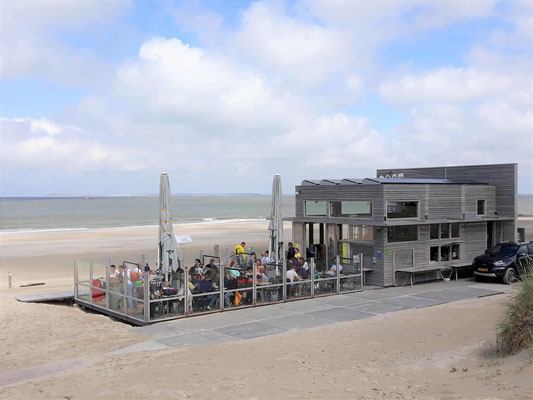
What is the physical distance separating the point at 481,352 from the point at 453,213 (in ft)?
35.5

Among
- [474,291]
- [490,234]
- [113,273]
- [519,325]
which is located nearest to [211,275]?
[113,273]

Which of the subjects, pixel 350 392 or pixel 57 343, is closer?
pixel 350 392

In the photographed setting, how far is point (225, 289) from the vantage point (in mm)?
13352

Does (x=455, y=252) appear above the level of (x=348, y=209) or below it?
below

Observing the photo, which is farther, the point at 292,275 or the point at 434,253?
the point at 434,253

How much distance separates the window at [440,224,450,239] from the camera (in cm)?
1823

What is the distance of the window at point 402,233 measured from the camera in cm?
1688

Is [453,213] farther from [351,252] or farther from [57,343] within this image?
[57,343]

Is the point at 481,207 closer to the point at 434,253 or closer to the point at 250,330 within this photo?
the point at 434,253

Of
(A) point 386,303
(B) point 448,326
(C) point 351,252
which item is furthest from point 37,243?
(B) point 448,326

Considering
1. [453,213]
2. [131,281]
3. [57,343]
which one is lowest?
[57,343]

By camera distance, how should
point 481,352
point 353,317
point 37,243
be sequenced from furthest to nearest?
point 37,243 < point 353,317 < point 481,352

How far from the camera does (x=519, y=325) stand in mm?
7719

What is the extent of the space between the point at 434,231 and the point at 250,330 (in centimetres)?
927
